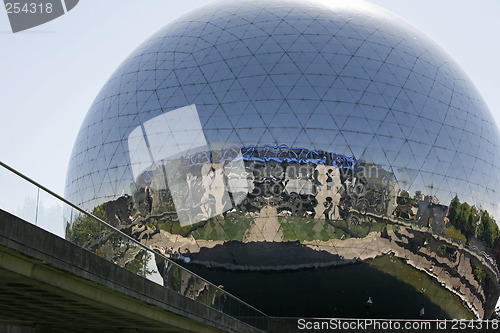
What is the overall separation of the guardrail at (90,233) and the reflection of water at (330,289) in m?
4.79

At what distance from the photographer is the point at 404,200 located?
21.2m

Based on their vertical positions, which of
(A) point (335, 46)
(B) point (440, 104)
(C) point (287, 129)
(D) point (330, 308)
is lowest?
(D) point (330, 308)

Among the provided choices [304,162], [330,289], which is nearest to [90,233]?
[304,162]

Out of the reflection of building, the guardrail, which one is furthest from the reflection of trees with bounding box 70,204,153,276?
the reflection of building

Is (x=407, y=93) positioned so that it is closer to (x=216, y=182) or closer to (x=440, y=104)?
(x=440, y=104)

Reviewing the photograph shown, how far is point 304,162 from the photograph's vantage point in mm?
20516

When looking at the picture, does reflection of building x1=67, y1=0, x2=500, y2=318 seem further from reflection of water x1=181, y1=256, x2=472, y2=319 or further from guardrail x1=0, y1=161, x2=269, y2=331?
guardrail x1=0, y1=161, x2=269, y2=331

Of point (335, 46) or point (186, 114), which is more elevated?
point (335, 46)

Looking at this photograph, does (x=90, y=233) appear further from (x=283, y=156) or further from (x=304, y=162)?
(x=304, y=162)

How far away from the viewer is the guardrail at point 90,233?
25.9ft

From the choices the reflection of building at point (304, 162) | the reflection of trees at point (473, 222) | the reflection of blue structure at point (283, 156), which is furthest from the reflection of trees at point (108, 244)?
the reflection of trees at point (473, 222)

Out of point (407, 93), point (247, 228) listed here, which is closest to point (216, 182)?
point (247, 228)

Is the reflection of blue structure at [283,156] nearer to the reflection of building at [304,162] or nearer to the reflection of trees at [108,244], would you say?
the reflection of building at [304,162]

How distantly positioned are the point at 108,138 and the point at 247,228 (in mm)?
6658
